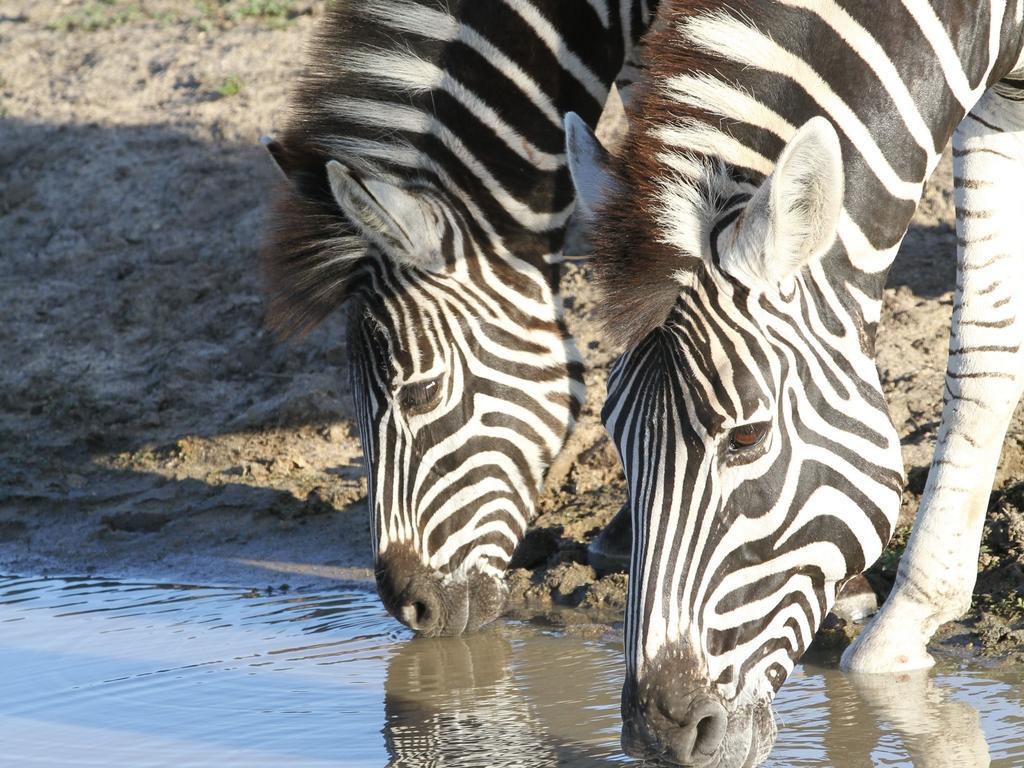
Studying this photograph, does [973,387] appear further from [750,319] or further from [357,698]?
[357,698]

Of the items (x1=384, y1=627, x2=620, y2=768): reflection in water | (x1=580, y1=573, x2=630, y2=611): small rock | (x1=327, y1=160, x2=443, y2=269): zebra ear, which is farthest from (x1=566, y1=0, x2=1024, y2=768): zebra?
(x1=580, y1=573, x2=630, y2=611): small rock

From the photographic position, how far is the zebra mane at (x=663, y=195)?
3.32 meters

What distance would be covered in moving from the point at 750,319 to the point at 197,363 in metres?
5.33

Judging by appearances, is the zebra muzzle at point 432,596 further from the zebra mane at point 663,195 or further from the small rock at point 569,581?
the zebra mane at point 663,195

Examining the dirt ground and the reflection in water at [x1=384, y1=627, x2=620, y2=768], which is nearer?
the reflection in water at [x1=384, y1=627, x2=620, y2=768]

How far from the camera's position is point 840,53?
3.56 m

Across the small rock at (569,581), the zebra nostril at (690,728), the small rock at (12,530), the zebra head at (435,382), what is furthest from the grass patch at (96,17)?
the zebra nostril at (690,728)

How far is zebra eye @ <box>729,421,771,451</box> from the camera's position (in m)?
3.28

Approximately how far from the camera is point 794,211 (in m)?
3.21

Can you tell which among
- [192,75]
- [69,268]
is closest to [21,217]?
[69,268]

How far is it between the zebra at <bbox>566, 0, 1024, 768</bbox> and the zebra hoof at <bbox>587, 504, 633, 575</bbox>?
6.56 ft

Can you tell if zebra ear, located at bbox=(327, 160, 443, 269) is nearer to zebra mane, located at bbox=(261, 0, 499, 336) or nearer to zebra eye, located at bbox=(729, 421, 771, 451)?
zebra mane, located at bbox=(261, 0, 499, 336)

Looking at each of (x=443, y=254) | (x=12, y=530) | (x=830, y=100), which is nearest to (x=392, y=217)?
(x=443, y=254)

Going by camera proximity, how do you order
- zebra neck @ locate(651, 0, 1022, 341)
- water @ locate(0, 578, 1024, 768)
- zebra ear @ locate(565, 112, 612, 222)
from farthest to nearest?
water @ locate(0, 578, 1024, 768)
zebra ear @ locate(565, 112, 612, 222)
zebra neck @ locate(651, 0, 1022, 341)
